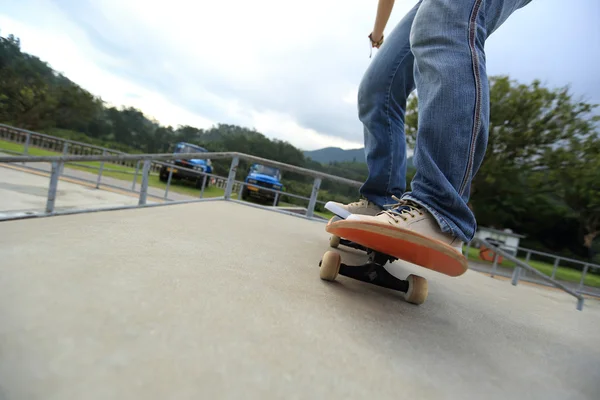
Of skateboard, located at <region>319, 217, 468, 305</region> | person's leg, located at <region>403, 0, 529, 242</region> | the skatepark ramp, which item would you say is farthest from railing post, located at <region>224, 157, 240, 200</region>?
person's leg, located at <region>403, 0, 529, 242</region>

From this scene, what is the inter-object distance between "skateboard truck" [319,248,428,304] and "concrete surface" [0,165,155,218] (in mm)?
5100

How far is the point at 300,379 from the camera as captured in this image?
444mm

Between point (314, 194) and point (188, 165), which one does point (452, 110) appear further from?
point (188, 165)

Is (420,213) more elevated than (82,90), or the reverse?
(82,90)

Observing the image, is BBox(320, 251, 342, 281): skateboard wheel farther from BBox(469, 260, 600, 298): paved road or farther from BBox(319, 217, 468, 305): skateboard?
BBox(469, 260, 600, 298): paved road

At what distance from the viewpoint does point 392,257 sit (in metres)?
0.95

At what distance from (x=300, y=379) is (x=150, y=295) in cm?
32

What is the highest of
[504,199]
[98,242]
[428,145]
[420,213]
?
[504,199]

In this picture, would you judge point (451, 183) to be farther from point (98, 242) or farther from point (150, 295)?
point (98, 242)

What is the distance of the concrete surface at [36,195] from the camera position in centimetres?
570

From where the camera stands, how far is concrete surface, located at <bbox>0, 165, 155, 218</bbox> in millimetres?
5695

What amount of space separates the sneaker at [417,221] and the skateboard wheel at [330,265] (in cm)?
14

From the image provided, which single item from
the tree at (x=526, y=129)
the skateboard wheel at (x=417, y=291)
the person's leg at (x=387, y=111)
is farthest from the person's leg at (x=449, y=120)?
the tree at (x=526, y=129)

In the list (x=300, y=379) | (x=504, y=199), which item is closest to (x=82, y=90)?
(x=504, y=199)
